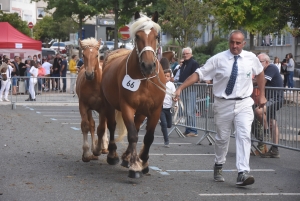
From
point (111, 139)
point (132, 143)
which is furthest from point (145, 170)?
point (111, 139)

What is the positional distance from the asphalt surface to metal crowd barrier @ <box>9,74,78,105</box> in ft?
30.1

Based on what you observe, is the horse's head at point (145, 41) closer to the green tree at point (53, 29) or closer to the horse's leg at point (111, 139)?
the horse's leg at point (111, 139)

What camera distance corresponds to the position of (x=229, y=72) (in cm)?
930

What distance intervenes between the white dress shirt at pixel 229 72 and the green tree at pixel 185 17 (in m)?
20.0

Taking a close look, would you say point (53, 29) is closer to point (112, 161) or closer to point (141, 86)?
point (112, 161)

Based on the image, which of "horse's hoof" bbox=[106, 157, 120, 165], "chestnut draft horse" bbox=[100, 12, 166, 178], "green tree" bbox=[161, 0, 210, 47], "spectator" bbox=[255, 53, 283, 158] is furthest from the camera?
"green tree" bbox=[161, 0, 210, 47]

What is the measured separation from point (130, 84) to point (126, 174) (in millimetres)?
1422

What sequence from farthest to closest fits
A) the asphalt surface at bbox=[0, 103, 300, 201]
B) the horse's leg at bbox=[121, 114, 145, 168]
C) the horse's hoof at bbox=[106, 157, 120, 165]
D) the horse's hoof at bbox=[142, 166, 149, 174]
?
the horse's hoof at bbox=[106, 157, 120, 165] → the horse's leg at bbox=[121, 114, 145, 168] → the horse's hoof at bbox=[142, 166, 149, 174] → the asphalt surface at bbox=[0, 103, 300, 201]

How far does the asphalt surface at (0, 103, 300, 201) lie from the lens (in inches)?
336

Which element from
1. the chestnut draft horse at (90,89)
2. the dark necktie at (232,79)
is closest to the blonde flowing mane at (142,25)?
the dark necktie at (232,79)

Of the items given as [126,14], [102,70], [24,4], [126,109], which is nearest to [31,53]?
[126,14]

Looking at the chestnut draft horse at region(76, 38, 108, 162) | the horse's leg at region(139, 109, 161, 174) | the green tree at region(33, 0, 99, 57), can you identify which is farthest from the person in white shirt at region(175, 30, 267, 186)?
the green tree at region(33, 0, 99, 57)

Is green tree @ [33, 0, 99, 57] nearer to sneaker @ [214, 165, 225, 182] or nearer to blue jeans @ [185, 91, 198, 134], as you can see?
blue jeans @ [185, 91, 198, 134]

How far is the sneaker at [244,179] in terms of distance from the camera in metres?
8.90
